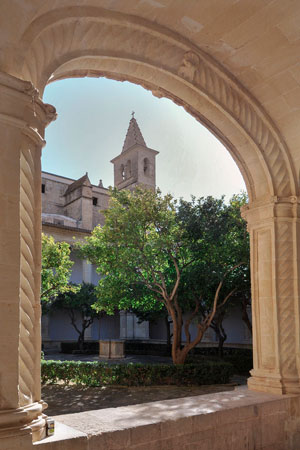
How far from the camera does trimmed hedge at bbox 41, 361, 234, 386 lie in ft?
43.7

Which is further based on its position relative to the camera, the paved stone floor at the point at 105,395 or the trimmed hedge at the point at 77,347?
the trimmed hedge at the point at 77,347

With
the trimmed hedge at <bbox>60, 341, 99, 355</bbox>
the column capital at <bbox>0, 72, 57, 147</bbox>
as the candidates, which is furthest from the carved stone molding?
the trimmed hedge at <bbox>60, 341, 99, 355</bbox>

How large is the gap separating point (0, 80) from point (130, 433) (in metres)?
2.99

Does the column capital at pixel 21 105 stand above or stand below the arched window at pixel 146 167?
below

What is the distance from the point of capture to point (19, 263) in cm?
308

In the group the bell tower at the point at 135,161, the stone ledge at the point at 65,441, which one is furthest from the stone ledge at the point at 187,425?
the bell tower at the point at 135,161

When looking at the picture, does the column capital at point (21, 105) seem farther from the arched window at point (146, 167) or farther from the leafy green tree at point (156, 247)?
the arched window at point (146, 167)

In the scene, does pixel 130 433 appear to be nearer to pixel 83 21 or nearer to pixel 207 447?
pixel 207 447

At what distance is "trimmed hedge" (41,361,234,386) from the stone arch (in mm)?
8672

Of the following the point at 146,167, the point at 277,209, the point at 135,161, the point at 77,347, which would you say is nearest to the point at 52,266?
the point at 277,209

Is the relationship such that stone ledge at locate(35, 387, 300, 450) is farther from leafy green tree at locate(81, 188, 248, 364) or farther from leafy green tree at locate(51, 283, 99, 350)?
leafy green tree at locate(51, 283, 99, 350)

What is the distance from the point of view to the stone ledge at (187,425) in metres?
3.57

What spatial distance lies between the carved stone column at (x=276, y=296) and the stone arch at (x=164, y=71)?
0.32 metres

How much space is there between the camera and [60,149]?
36.0 m
